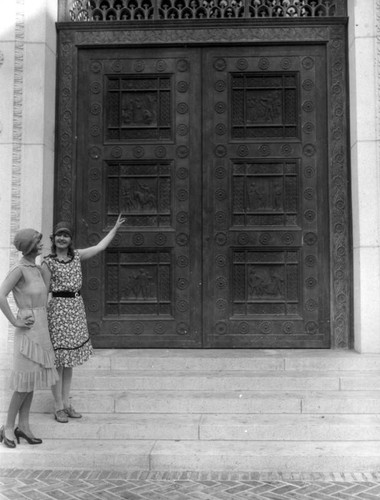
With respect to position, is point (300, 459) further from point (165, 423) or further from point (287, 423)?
point (165, 423)

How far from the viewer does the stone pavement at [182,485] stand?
181 inches

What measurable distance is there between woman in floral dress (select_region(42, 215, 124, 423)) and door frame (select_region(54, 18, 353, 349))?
2.11 metres

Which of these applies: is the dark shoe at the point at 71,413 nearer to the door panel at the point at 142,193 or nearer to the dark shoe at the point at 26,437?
the dark shoe at the point at 26,437

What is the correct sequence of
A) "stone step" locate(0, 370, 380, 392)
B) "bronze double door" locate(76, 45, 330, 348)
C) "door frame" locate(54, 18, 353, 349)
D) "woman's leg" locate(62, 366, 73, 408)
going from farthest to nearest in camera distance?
"bronze double door" locate(76, 45, 330, 348) → "door frame" locate(54, 18, 353, 349) → "stone step" locate(0, 370, 380, 392) → "woman's leg" locate(62, 366, 73, 408)

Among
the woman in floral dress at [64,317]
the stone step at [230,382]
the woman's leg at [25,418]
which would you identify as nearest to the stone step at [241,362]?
the stone step at [230,382]

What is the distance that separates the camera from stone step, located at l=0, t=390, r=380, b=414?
237 inches

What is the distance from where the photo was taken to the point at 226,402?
610 centimetres

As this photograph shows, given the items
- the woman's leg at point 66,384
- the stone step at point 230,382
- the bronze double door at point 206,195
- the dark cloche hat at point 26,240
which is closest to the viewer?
the dark cloche hat at point 26,240

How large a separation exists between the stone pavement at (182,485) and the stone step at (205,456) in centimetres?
7

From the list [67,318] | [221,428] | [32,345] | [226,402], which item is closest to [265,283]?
[226,402]

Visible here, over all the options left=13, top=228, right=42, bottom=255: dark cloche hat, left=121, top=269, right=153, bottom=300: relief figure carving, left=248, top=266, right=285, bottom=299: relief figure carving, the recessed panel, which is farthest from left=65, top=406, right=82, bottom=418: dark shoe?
the recessed panel

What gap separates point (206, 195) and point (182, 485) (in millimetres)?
4068

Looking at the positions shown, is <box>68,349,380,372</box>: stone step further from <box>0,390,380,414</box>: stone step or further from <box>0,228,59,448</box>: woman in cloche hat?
<box>0,228,59,448</box>: woman in cloche hat

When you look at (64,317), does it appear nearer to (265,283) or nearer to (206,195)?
(206,195)
